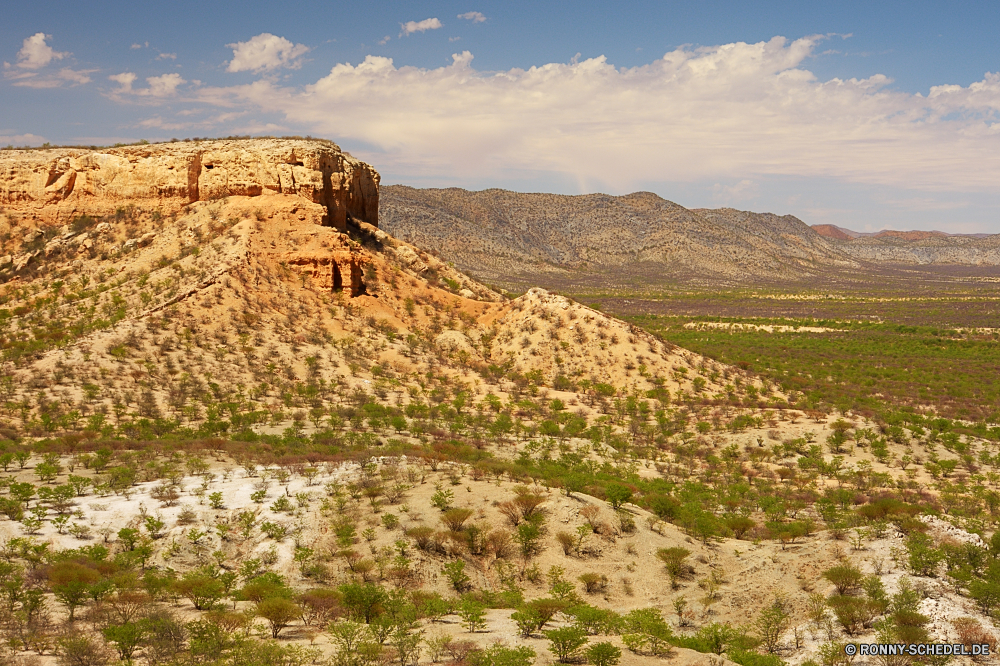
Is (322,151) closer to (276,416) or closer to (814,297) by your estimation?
(276,416)

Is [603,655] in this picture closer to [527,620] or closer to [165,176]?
[527,620]

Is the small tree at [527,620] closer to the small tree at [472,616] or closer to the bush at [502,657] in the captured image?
the small tree at [472,616]

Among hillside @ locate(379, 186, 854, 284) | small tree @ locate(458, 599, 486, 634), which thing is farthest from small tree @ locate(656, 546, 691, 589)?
hillside @ locate(379, 186, 854, 284)

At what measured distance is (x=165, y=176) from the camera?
3522 centimetres

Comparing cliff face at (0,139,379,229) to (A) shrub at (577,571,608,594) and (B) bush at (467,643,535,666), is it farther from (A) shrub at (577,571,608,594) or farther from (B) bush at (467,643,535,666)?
(B) bush at (467,643,535,666)

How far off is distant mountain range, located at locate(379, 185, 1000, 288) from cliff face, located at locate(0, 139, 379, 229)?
260ft

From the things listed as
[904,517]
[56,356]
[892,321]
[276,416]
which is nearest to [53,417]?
[56,356]

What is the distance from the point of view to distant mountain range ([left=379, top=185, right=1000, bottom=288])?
14012 centimetres

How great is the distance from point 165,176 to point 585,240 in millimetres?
A: 143251

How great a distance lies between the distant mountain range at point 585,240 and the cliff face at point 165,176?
7930 cm

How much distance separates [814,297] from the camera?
10531 centimetres

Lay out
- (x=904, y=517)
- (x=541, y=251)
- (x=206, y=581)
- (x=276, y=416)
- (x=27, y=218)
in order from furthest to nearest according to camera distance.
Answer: (x=541, y=251)
(x=27, y=218)
(x=276, y=416)
(x=904, y=517)
(x=206, y=581)

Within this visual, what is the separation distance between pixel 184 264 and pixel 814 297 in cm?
10147

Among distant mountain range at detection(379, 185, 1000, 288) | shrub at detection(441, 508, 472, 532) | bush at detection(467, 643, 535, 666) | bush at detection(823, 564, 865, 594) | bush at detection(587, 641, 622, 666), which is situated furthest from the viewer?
distant mountain range at detection(379, 185, 1000, 288)
